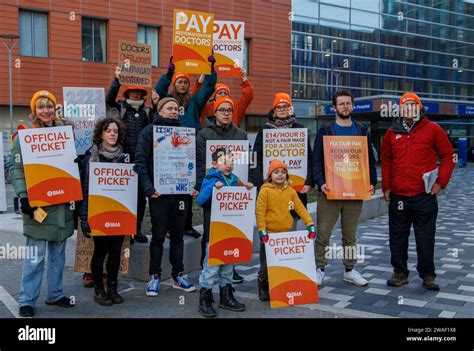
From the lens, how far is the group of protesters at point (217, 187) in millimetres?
5016

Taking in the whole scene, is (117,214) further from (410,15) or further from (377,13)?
(410,15)

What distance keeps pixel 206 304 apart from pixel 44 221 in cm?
185

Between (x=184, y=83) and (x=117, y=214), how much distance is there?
193cm

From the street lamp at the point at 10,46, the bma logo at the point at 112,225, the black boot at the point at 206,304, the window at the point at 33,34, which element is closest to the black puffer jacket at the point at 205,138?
the bma logo at the point at 112,225

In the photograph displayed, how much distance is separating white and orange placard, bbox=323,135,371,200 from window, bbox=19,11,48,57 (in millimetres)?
21972

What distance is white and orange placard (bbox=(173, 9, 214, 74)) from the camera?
6363 mm

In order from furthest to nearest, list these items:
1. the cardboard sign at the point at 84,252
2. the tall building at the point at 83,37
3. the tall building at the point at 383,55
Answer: the tall building at the point at 383,55, the tall building at the point at 83,37, the cardboard sign at the point at 84,252

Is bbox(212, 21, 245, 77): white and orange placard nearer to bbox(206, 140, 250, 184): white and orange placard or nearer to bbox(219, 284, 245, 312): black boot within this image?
bbox(206, 140, 250, 184): white and orange placard

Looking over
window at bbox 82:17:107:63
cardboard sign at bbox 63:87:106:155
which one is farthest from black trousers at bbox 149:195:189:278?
window at bbox 82:17:107:63

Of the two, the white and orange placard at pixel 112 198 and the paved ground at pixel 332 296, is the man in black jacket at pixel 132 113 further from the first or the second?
the paved ground at pixel 332 296

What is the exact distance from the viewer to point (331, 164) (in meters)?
5.74

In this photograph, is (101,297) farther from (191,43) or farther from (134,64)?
(191,43)

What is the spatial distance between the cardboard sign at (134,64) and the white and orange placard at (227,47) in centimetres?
101
